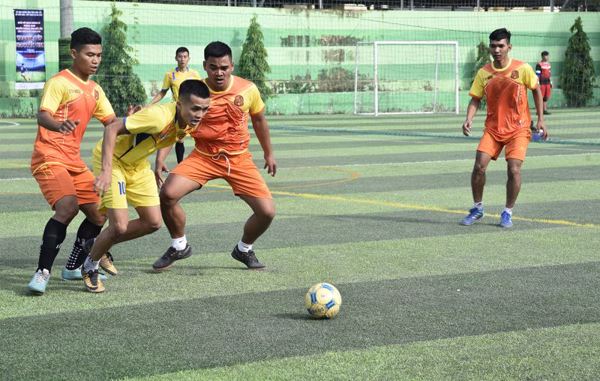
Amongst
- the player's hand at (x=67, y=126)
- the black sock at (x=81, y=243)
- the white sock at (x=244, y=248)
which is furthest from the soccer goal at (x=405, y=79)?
the player's hand at (x=67, y=126)

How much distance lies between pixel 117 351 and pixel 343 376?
134 cm

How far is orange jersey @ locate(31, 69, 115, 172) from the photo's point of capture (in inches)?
310

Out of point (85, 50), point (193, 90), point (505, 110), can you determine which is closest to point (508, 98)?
point (505, 110)

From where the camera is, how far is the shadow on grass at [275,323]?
5.71m

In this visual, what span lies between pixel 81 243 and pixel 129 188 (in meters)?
0.63

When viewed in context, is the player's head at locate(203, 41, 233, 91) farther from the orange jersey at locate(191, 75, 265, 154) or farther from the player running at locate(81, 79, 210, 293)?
the player running at locate(81, 79, 210, 293)

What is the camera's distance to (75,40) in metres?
7.98

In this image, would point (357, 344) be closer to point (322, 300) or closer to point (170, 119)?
point (322, 300)

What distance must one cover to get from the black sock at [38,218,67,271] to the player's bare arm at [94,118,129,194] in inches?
23.3

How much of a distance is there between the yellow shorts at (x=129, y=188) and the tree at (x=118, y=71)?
26.6 metres

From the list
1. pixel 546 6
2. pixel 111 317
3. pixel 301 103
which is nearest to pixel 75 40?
pixel 111 317

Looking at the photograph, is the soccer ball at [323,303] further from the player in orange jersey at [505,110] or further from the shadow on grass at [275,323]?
the player in orange jersey at [505,110]

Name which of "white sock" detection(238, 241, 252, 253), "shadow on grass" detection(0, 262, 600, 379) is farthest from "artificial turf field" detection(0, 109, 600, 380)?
"white sock" detection(238, 241, 252, 253)

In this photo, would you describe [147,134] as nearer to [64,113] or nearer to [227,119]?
[64,113]
